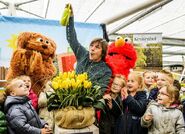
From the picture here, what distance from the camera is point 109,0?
16.1 ft

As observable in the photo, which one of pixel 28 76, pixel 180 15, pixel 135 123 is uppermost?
pixel 180 15

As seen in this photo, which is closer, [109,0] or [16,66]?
[16,66]

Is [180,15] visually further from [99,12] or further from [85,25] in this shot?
[85,25]

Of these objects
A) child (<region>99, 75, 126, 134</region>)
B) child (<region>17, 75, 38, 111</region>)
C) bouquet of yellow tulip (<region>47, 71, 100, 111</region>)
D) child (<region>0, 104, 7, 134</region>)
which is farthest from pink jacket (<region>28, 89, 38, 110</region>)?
bouquet of yellow tulip (<region>47, 71, 100, 111</region>)

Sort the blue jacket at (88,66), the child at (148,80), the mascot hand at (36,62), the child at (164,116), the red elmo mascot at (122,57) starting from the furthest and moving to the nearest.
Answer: the child at (148,80) < the red elmo mascot at (122,57) < the mascot hand at (36,62) < the child at (164,116) < the blue jacket at (88,66)

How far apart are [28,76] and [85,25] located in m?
1.05

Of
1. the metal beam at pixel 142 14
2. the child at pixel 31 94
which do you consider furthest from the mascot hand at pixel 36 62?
the metal beam at pixel 142 14

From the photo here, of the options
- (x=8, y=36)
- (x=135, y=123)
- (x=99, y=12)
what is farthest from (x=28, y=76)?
(x=99, y=12)

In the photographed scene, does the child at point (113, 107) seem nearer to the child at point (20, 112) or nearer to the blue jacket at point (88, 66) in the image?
the blue jacket at point (88, 66)

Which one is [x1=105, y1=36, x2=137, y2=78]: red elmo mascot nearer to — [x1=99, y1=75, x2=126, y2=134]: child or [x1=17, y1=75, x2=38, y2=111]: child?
[x1=99, y1=75, x2=126, y2=134]: child

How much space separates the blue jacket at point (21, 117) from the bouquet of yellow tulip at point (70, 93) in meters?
0.48

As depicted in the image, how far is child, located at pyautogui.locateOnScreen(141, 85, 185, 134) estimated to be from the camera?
8.08ft

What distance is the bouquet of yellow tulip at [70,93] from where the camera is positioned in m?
1.72

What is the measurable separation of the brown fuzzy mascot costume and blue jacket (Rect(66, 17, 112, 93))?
294mm
